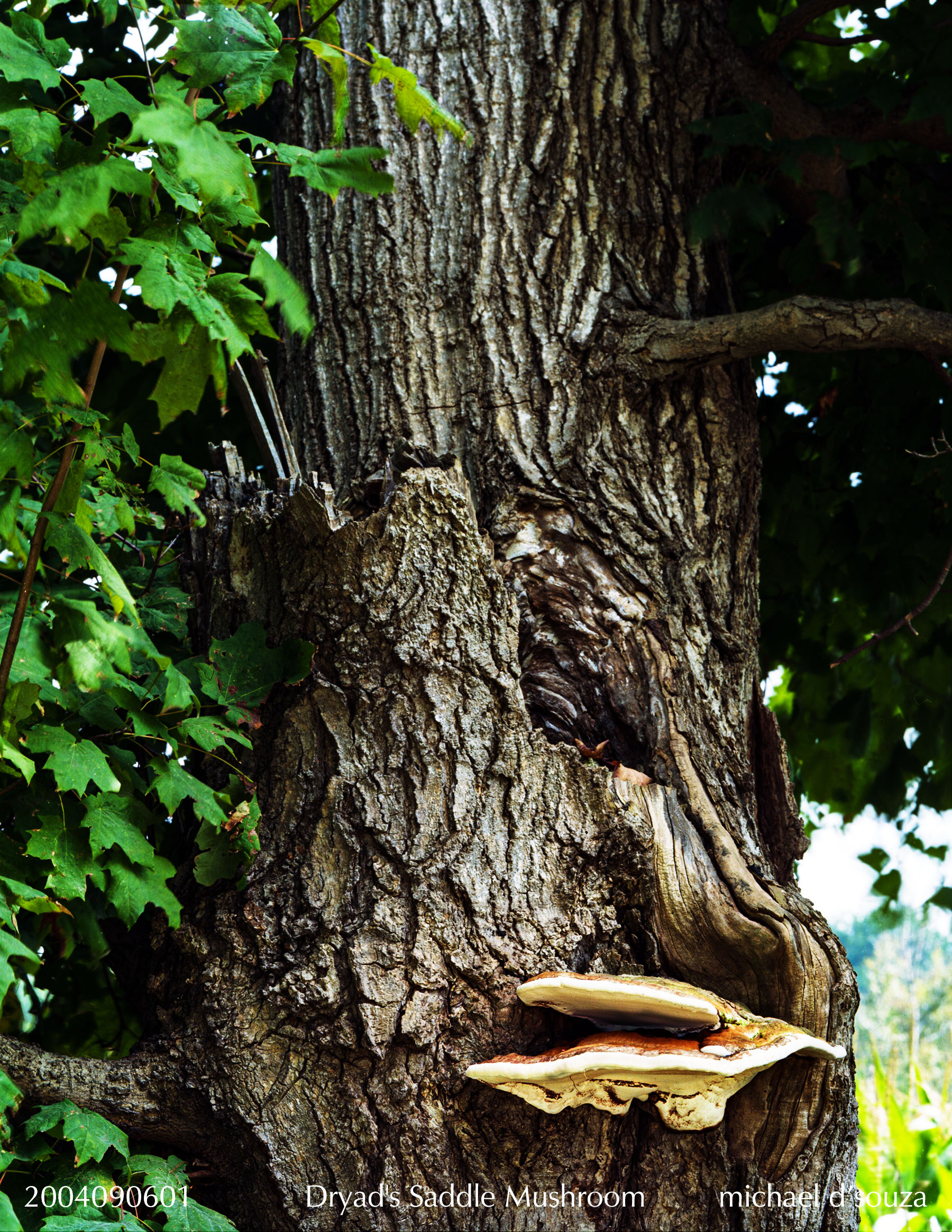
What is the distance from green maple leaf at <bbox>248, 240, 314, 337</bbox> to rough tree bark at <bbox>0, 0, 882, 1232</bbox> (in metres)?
0.54

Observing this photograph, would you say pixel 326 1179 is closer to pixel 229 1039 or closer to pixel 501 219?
pixel 229 1039

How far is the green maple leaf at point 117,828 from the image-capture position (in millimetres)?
1561

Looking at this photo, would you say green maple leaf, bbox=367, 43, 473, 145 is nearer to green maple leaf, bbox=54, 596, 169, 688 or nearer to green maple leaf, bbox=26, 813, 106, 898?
green maple leaf, bbox=54, 596, 169, 688

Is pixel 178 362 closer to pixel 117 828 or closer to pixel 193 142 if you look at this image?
pixel 193 142

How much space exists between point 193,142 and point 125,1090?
1.48 metres

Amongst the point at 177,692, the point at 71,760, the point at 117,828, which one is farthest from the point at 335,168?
the point at 117,828

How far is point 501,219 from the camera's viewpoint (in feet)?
6.85

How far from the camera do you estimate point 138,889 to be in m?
1.59

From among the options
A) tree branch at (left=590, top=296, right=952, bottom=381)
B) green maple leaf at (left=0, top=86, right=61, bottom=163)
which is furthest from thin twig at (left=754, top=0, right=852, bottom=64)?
green maple leaf at (left=0, top=86, right=61, bottom=163)

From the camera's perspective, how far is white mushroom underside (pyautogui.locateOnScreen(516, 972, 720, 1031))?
135 cm

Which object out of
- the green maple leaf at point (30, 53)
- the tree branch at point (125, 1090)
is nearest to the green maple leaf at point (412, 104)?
the green maple leaf at point (30, 53)

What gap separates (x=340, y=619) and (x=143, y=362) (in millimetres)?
590

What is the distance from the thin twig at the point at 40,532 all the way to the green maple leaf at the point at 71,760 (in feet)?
0.56

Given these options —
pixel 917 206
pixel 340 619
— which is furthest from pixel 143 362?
pixel 917 206
